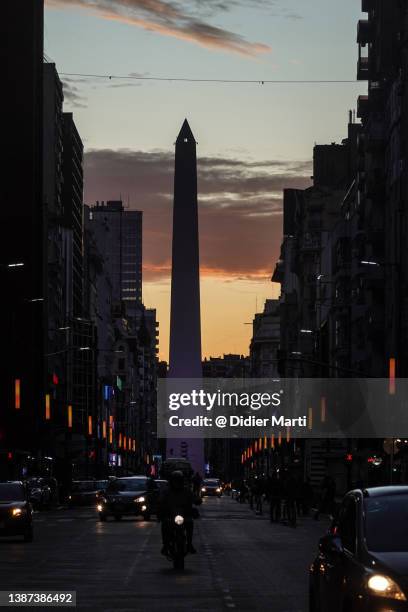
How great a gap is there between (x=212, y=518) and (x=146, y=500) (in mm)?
8803

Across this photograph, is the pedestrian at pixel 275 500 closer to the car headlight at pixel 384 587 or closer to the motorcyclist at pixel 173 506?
the motorcyclist at pixel 173 506

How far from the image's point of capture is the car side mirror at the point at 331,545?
1795 centimetres

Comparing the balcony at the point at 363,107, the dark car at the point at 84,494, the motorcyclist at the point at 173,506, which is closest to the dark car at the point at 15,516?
the motorcyclist at the point at 173,506

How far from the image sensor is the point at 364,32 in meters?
124

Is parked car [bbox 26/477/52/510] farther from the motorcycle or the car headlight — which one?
the car headlight

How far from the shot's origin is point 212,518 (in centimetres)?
7944

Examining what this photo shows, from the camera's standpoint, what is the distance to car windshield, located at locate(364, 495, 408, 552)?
17.3 m

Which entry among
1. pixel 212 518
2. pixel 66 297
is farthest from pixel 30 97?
pixel 212 518

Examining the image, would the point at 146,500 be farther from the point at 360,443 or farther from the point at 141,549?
the point at 360,443

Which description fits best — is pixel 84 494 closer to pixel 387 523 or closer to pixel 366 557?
pixel 387 523

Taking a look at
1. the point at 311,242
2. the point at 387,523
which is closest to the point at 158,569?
the point at 387,523

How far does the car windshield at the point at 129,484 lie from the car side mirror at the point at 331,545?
51.7 meters

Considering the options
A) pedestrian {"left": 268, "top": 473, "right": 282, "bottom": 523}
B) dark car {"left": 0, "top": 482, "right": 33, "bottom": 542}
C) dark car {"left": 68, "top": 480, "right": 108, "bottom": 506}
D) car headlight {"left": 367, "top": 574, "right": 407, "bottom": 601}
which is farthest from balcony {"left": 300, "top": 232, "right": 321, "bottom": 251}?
car headlight {"left": 367, "top": 574, "right": 407, "bottom": 601}

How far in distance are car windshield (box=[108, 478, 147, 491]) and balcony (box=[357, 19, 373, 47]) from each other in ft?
192
